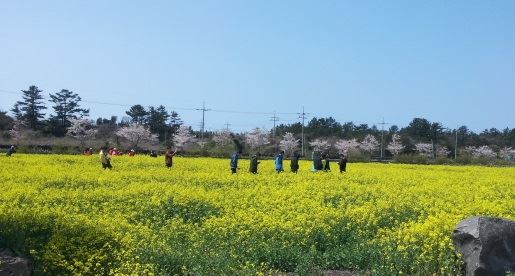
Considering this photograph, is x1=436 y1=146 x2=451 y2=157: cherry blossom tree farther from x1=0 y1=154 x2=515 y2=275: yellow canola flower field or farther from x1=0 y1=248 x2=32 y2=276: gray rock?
x1=0 y1=248 x2=32 y2=276: gray rock

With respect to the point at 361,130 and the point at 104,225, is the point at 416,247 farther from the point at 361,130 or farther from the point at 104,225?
the point at 361,130

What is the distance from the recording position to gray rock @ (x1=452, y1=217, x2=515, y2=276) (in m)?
7.88

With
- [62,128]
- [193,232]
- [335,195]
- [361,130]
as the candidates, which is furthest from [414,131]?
[193,232]

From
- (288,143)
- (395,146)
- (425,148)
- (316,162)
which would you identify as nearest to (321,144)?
(288,143)

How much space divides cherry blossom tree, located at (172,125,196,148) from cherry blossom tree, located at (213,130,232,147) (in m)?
5.05

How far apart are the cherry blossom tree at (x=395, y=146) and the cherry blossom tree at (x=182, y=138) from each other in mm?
35235

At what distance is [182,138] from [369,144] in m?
34.1

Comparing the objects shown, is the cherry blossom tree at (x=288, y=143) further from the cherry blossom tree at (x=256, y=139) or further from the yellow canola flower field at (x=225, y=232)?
the yellow canola flower field at (x=225, y=232)

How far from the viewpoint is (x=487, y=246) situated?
→ 26.1ft

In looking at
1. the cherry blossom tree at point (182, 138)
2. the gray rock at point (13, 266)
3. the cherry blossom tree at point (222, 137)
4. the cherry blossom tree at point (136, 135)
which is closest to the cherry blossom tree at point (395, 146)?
the cherry blossom tree at point (222, 137)

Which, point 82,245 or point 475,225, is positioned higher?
point 475,225

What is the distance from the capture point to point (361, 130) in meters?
126

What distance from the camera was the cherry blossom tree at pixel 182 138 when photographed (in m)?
98.3

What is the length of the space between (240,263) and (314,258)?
133 cm
